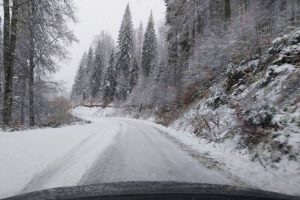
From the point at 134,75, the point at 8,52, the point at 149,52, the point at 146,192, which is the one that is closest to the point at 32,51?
the point at 8,52

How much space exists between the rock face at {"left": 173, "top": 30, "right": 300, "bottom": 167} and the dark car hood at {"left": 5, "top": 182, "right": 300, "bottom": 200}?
113 inches

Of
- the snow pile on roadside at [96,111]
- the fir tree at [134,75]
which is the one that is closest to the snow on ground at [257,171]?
the snow pile on roadside at [96,111]

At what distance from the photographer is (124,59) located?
181ft

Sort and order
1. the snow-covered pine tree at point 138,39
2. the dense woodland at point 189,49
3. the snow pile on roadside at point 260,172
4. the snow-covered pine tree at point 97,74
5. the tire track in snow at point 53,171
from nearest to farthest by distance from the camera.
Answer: the tire track in snow at point 53,171 → the snow pile on roadside at point 260,172 → the dense woodland at point 189,49 → the snow-covered pine tree at point 97,74 → the snow-covered pine tree at point 138,39

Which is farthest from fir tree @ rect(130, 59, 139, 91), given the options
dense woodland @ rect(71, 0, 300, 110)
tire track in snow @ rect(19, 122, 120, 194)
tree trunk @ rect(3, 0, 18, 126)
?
tire track in snow @ rect(19, 122, 120, 194)

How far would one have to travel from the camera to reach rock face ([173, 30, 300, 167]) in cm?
605

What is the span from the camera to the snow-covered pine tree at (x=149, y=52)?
51750mm

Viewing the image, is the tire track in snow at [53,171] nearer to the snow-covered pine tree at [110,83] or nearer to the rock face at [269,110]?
the rock face at [269,110]

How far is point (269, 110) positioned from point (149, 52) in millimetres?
46838

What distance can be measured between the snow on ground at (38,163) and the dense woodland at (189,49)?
9.40 metres

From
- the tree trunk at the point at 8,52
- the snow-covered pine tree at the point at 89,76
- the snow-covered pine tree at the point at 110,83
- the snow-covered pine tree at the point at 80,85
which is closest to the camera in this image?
the tree trunk at the point at 8,52

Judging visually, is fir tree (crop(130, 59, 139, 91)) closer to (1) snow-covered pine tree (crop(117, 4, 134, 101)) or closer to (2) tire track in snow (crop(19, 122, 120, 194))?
(1) snow-covered pine tree (crop(117, 4, 134, 101))

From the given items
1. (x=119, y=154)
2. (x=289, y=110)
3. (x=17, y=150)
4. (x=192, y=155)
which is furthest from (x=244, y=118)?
(x=17, y=150)

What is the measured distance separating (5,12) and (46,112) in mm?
7242
